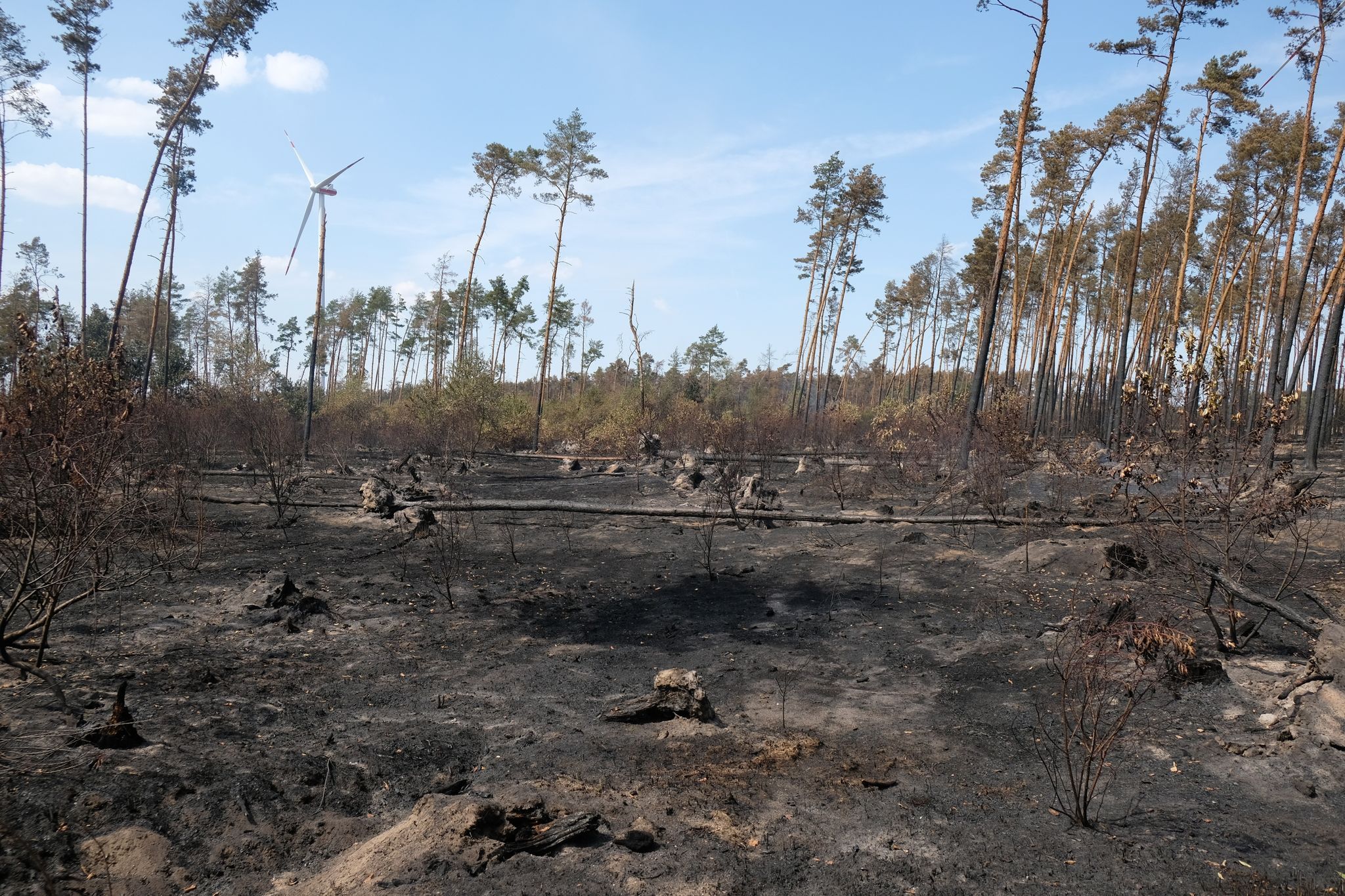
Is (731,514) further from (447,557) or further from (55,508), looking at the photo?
(55,508)

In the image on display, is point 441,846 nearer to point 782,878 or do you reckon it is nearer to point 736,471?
point 782,878

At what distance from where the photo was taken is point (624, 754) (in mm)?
A: 5395

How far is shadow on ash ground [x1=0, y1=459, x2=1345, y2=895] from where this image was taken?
3746 mm

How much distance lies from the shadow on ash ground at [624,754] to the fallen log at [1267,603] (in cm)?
39

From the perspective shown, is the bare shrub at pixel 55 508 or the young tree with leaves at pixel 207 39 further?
the young tree with leaves at pixel 207 39

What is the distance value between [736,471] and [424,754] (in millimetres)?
13351

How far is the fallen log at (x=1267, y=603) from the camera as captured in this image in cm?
621

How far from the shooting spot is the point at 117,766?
167 inches

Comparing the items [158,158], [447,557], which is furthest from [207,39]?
[447,557]

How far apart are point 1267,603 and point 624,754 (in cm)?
604

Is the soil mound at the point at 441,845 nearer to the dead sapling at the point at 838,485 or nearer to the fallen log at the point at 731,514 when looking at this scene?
the fallen log at the point at 731,514

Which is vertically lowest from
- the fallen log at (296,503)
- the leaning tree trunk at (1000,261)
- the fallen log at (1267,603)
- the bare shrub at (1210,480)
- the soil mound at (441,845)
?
the soil mound at (441,845)

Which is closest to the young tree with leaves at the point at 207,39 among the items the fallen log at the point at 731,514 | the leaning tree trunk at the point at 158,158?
the leaning tree trunk at the point at 158,158

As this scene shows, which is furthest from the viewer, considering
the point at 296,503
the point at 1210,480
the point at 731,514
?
the point at 731,514
